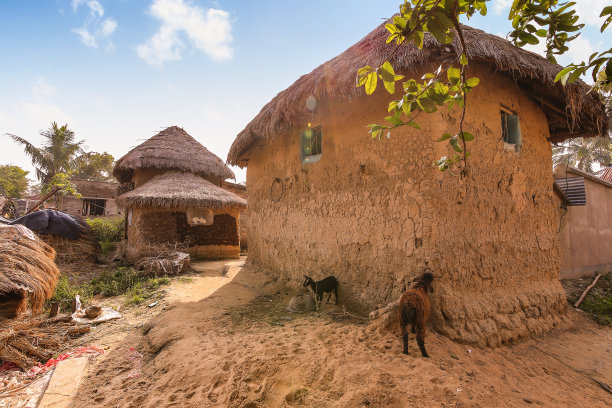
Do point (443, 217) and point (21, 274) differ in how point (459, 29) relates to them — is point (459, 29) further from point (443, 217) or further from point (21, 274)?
point (21, 274)

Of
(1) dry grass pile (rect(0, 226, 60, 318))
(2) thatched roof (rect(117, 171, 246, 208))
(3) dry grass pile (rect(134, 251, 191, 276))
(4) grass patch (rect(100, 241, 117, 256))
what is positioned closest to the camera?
(1) dry grass pile (rect(0, 226, 60, 318))

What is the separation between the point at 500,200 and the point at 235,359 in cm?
370

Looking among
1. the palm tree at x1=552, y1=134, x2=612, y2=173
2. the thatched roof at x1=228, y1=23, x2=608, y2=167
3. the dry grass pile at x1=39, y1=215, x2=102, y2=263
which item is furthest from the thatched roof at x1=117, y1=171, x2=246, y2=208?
the palm tree at x1=552, y1=134, x2=612, y2=173

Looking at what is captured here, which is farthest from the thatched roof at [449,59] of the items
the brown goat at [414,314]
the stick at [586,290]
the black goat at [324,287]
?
the stick at [586,290]

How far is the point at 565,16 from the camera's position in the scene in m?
1.11

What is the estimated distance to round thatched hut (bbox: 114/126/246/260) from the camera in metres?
8.30

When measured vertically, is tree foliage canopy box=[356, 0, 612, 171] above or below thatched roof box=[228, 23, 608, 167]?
below

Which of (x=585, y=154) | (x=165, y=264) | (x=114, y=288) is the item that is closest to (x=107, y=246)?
(x=165, y=264)

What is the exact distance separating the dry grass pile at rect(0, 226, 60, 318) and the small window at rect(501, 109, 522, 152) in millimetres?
6813

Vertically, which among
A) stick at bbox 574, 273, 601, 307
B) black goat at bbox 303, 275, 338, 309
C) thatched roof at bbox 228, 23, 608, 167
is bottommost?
stick at bbox 574, 273, 601, 307

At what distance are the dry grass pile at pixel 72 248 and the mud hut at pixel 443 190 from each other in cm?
722

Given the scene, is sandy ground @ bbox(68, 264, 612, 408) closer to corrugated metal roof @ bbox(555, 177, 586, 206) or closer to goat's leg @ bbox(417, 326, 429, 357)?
goat's leg @ bbox(417, 326, 429, 357)

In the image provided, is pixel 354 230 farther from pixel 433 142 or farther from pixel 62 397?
pixel 62 397

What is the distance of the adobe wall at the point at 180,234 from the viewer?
27.0 feet
